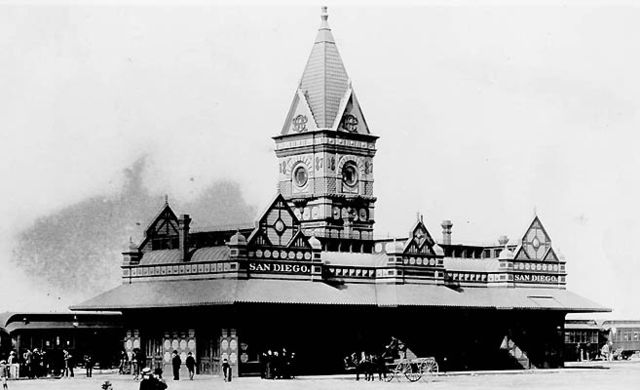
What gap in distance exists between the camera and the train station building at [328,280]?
176 feet

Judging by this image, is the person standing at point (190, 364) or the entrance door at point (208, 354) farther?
the entrance door at point (208, 354)

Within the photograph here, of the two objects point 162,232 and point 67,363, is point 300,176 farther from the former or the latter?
point 67,363

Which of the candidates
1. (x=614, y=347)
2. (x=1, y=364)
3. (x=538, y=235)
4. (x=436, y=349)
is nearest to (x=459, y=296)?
(x=436, y=349)

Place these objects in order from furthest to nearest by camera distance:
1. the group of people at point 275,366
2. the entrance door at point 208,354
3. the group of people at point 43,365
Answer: the entrance door at point 208,354 < the group of people at point 43,365 < the group of people at point 275,366

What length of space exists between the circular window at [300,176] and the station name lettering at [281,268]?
14.0 m

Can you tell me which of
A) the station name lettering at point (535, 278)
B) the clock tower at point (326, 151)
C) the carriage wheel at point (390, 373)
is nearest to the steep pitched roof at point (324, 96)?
the clock tower at point (326, 151)

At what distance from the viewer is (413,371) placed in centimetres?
5450

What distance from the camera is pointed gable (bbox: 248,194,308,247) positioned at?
179 feet

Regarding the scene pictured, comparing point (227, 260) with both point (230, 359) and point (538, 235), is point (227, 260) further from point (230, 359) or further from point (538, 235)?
point (538, 235)

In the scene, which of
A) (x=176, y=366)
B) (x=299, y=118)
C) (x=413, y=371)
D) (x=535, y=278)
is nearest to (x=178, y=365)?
(x=176, y=366)

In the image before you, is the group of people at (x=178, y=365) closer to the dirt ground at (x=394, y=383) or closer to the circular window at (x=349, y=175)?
the dirt ground at (x=394, y=383)

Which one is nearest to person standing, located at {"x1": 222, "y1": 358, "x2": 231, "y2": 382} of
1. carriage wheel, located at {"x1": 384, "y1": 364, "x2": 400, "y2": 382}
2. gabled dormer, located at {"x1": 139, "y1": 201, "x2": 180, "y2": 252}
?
carriage wheel, located at {"x1": 384, "y1": 364, "x2": 400, "y2": 382}

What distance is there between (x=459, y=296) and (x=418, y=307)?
378 centimetres

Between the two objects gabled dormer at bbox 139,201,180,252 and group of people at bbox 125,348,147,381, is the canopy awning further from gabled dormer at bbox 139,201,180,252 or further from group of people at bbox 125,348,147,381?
gabled dormer at bbox 139,201,180,252
